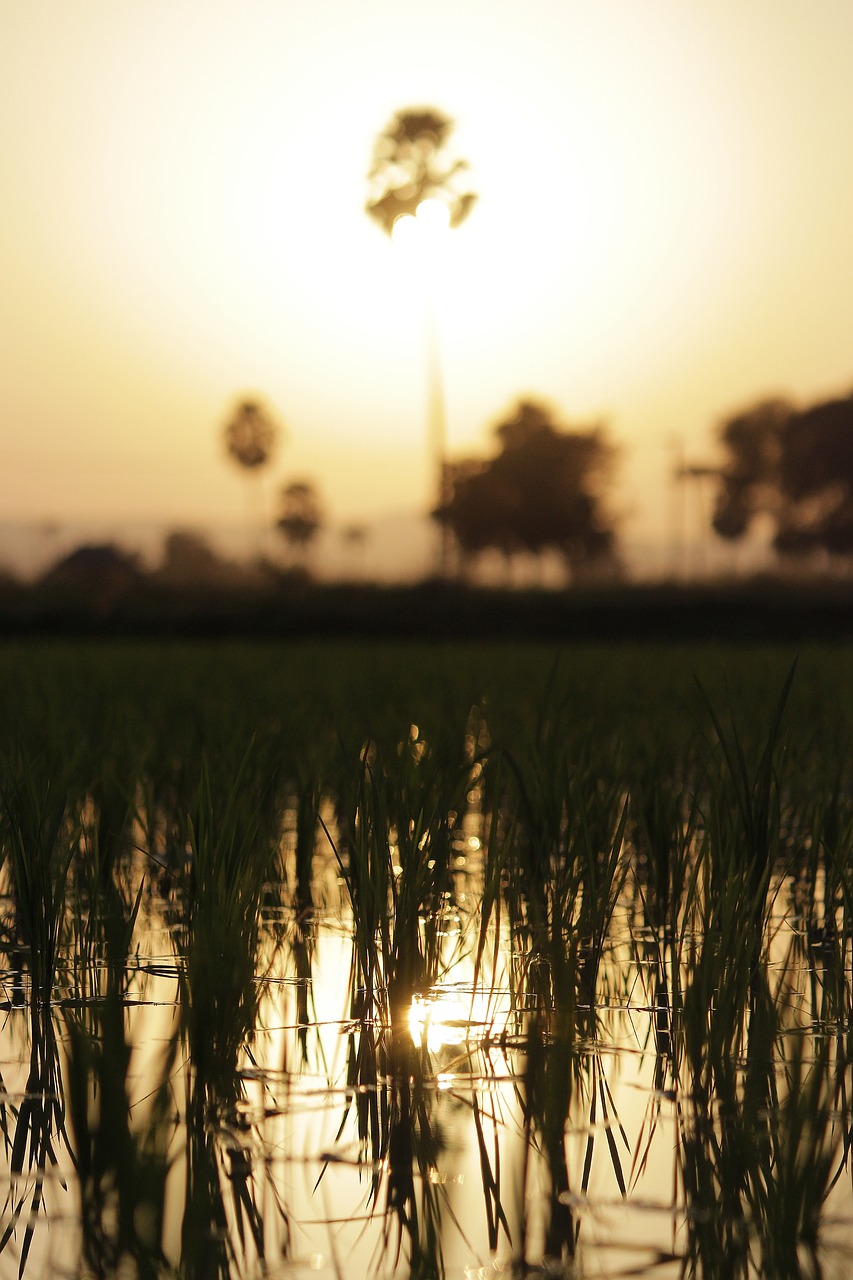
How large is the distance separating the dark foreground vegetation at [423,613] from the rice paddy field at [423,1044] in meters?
26.5

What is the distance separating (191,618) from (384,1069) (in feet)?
98.8

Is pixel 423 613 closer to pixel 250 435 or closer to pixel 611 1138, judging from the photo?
pixel 250 435

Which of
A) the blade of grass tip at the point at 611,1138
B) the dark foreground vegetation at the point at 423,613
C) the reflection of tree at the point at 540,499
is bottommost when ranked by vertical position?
the blade of grass tip at the point at 611,1138

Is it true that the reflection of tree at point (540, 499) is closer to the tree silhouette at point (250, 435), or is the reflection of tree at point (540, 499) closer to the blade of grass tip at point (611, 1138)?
the tree silhouette at point (250, 435)

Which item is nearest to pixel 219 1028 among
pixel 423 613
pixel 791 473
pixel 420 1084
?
pixel 420 1084

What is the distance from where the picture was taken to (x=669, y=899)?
2.79 meters

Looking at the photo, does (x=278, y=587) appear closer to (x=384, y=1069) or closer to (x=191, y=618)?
(x=191, y=618)

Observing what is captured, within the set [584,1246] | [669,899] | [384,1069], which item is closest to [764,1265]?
[584,1246]

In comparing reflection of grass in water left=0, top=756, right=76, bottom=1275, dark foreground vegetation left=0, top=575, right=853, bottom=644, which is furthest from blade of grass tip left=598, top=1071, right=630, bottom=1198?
dark foreground vegetation left=0, top=575, right=853, bottom=644

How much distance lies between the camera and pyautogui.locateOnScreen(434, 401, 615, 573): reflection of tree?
5772 cm

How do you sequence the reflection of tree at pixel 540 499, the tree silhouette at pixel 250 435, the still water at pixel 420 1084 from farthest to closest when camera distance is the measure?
the reflection of tree at pixel 540 499 < the tree silhouette at pixel 250 435 < the still water at pixel 420 1084

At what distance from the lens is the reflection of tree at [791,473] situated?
54000 millimetres

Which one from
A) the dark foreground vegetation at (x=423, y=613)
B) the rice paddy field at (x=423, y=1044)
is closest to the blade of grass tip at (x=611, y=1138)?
the rice paddy field at (x=423, y=1044)

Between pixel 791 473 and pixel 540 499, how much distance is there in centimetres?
1124
